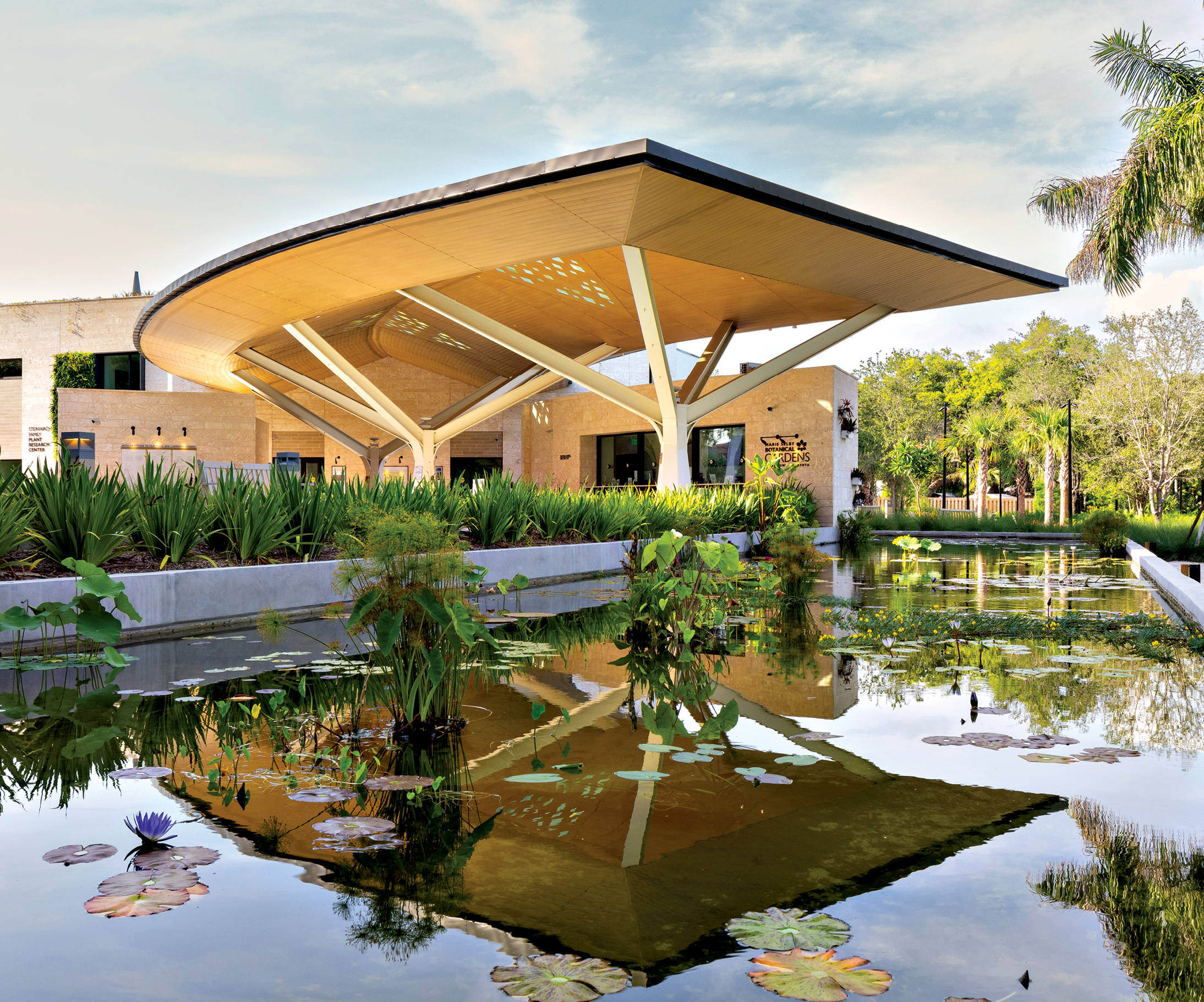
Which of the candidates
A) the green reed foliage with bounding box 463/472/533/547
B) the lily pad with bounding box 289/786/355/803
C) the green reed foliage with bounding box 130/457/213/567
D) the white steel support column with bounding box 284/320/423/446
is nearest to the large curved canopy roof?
the white steel support column with bounding box 284/320/423/446

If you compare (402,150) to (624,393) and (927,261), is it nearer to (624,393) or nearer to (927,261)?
(624,393)

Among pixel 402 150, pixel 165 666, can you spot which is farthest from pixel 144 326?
pixel 165 666

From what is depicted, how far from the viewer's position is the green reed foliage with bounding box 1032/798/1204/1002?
171 centimetres

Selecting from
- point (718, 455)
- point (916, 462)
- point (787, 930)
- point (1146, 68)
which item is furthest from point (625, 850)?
point (916, 462)

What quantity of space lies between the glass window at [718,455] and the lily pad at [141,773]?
25572 mm

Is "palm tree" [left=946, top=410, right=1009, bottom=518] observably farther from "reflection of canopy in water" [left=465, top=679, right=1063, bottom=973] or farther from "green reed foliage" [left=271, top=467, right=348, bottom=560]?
"reflection of canopy in water" [left=465, top=679, right=1063, bottom=973]

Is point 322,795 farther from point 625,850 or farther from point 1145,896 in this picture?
point 1145,896

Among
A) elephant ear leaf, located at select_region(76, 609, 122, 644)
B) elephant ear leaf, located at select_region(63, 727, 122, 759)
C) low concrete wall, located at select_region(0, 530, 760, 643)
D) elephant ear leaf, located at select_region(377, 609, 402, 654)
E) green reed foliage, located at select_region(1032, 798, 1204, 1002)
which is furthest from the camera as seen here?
low concrete wall, located at select_region(0, 530, 760, 643)

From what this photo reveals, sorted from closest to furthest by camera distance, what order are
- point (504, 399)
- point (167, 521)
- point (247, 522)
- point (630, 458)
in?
point (167, 521)
point (247, 522)
point (504, 399)
point (630, 458)

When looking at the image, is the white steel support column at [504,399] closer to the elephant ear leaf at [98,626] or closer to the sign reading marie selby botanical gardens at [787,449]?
the sign reading marie selby botanical gardens at [787,449]

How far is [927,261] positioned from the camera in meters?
17.7

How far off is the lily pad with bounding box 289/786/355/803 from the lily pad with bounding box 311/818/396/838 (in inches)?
7.0

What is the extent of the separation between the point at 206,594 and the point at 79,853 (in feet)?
15.9

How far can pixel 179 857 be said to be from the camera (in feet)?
7.48
